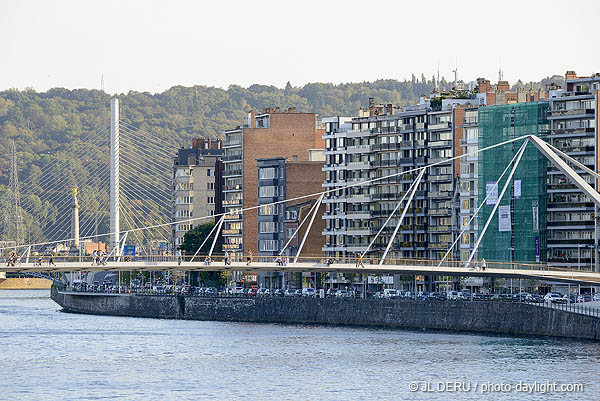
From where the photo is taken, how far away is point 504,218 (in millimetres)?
123688

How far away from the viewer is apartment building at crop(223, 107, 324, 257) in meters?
171

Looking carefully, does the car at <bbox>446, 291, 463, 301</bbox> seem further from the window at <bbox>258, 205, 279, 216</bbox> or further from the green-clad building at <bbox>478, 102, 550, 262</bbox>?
the window at <bbox>258, 205, 279, 216</bbox>

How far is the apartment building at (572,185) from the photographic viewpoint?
123 metres

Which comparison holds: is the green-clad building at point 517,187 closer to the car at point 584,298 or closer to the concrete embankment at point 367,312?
the car at point 584,298

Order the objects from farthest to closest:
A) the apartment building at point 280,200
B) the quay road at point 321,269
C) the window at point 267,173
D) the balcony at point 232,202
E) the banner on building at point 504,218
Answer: the balcony at point 232,202 < the window at point 267,173 < the apartment building at point 280,200 < the banner on building at point 504,218 < the quay road at point 321,269

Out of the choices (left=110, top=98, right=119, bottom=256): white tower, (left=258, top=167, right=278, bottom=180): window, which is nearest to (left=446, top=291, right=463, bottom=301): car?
(left=110, top=98, right=119, bottom=256): white tower

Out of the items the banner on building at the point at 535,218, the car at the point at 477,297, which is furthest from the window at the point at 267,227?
the car at the point at 477,297

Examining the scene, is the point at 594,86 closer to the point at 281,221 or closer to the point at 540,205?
the point at 540,205

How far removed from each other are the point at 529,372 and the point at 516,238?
4917 cm

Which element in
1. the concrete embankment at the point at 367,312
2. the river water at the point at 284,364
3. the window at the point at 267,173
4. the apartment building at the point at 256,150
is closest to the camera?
the river water at the point at 284,364

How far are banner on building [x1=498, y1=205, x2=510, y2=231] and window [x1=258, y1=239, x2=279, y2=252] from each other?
40095 millimetres

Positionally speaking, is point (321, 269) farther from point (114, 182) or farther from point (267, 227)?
point (267, 227)

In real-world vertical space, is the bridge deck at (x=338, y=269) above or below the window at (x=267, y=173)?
below

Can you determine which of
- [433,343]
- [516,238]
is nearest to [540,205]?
[516,238]
